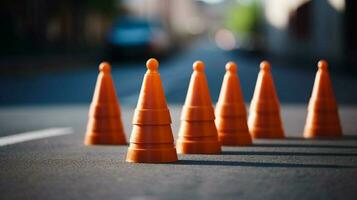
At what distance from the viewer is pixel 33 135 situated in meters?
8.80

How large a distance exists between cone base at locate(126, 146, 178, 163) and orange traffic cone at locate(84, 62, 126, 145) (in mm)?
1540

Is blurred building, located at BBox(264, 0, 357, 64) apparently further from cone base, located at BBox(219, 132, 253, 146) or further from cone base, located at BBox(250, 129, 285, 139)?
cone base, located at BBox(219, 132, 253, 146)

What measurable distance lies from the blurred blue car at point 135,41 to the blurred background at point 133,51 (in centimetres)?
4

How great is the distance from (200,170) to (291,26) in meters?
38.5

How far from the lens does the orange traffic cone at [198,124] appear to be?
6992 mm

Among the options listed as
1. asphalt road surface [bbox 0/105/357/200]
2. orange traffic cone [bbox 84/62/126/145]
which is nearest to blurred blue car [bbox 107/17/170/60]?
asphalt road surface [bbox 0/105/357/200]

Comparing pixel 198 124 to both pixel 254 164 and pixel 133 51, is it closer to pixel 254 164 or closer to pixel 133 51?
pixel 254 164

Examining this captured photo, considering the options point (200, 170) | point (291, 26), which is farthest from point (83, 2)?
point (200, 170)

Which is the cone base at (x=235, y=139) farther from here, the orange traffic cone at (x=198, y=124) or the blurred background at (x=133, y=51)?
the blurred background at (x=133, y=51)

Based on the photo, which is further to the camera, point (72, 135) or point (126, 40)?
point (126, 40)

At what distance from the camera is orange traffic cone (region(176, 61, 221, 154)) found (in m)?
6.99

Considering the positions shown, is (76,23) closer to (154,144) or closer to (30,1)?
(30,1)

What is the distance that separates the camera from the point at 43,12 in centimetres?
3984

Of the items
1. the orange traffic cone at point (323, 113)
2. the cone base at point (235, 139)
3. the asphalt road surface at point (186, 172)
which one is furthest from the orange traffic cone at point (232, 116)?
the orange traffic cone at point (323, 113)
